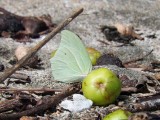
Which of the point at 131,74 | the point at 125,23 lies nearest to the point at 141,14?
the point at 125,23

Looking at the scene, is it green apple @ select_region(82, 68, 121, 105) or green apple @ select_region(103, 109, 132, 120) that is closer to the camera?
green apple @ select_region(103, 109, 132, 120)

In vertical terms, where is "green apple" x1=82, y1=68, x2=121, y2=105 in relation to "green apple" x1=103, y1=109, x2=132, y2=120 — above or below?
above

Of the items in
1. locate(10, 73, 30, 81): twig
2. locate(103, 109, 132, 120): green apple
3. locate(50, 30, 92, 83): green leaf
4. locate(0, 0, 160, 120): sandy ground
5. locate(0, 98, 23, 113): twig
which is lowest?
locate(103, 109, 132, 120): green apple

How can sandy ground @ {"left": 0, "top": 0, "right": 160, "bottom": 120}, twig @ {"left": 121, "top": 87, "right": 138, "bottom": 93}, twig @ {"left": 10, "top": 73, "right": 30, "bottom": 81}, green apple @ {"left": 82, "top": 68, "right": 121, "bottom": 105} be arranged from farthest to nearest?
sandy ground @ {"left": 0, "top": 0, "right": 160, "bottom": 120} < twig @ {"left": 10, "top": 73, "right": 30, "bottom": 81} < twig @ {"left": 121, "top": 87, "right": 138, "bottom": 93} < green apple @ {"left": 82, "top": 68, "right": 121, "bottom": 105}

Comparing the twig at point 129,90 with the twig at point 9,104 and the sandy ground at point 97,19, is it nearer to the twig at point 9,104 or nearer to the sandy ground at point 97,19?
the twig at point 9,104

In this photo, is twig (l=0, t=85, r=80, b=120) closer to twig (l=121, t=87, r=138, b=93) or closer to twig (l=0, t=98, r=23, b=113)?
twig (l=0, t=98, r=23, b=113)

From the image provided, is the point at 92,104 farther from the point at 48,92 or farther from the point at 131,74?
the point at 131,74

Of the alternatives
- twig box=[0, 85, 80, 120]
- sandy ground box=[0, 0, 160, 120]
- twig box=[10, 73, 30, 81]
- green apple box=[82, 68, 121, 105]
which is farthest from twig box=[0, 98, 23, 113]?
sandy ground box=[0, 0, 160, 120]

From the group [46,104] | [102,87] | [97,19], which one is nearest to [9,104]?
[46,104]

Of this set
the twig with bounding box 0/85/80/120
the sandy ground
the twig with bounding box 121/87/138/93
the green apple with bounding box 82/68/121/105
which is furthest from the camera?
the sandy ground
